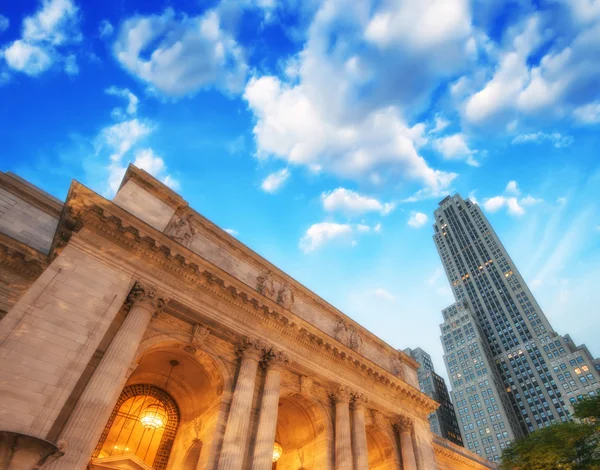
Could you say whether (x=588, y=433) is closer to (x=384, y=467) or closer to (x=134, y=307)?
(x=384, y=467)

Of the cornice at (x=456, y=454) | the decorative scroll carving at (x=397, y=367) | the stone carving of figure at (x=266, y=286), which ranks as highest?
the decorative scroll carving at (x=397, y=367)

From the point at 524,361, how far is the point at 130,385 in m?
120

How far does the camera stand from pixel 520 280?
395 ft

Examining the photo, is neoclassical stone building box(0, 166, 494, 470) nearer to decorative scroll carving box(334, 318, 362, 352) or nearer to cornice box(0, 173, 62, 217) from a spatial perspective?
cornice box(0, 173, 62, 217)

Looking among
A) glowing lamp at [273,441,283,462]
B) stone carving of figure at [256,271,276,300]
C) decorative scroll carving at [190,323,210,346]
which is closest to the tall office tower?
glowing lamp at [273,441,283,462]

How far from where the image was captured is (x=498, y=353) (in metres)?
116

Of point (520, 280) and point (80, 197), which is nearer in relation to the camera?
point (80, 197)

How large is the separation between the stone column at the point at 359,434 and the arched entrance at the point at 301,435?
186 centimetres

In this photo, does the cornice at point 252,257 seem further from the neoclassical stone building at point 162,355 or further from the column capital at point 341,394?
the column capital at point 341,394

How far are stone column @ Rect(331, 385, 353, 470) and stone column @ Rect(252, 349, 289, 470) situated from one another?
4.55 m

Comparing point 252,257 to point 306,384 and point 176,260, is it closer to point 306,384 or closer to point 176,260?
point 176,260

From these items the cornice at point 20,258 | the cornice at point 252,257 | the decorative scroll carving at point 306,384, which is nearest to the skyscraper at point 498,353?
the cornice at point 252,257

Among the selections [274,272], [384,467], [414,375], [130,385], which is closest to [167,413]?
[130,385]

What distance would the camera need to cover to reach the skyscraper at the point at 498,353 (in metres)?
96.7
